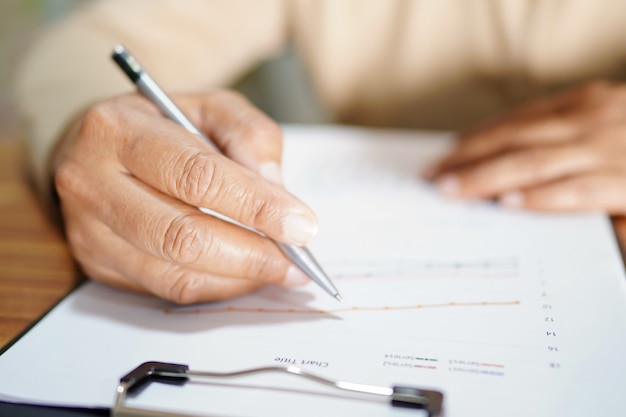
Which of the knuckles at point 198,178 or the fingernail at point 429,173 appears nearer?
the knuckles at point 198,178

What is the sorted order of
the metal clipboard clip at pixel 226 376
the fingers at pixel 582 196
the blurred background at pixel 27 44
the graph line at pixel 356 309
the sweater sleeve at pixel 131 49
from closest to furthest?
the metal clipboard clip at pixel 226 376
the graph line at pixel 356 309
the fingers at pixel 582 196
the sweater sleeve at pixel 131 49
the blurred background at pixel 27 44

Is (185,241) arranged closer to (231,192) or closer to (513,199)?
(231,192)

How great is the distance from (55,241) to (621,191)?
1.72ft

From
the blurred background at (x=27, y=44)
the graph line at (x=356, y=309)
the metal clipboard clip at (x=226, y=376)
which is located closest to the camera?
the metal clipboard clip at (x=226, y=376)

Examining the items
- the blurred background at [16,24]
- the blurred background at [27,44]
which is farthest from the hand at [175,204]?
the blurred background at [16,24]

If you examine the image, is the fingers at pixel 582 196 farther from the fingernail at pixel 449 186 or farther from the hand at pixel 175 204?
the hand at pixel 175 204

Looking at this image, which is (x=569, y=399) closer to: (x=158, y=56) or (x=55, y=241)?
(x=55, y=241)

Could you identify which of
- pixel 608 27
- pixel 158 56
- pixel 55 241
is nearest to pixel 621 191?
pixel 608 27

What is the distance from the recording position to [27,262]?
0.56 metres

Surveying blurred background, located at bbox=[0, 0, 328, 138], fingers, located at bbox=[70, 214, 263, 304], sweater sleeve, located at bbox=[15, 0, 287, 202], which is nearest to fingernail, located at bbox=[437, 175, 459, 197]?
fingers, located at bbox=[70, 214, 263, 304]

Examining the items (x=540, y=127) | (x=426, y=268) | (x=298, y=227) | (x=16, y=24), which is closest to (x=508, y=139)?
(x=540, y=127)

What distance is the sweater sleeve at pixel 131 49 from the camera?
0.73 metres

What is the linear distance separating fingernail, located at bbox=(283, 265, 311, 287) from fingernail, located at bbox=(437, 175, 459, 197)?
242 millimetres

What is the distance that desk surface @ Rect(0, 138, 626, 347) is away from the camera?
0.48 metres
